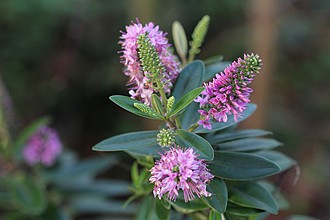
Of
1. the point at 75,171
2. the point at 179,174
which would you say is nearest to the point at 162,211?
the point at 179,174

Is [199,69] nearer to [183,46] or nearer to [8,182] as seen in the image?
[183,46]

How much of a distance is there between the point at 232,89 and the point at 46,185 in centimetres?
98

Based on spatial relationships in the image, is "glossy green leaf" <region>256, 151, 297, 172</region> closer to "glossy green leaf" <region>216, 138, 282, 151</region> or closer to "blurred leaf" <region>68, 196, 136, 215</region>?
"glossy green leaf" <region>216, 138, 282, 151</region>

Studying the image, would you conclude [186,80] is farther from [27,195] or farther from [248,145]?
[27,195]

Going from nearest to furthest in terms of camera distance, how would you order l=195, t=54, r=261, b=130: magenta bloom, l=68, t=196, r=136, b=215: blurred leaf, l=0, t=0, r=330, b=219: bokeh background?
1. l=195, t=54, r=261, b=130: magenta bloom
2. l=68, t=196, r=136, b=215: blurred leaf
3. l=0, t=0, r=330, b=219: bokeh background

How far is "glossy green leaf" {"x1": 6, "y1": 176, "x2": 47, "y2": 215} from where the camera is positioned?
1.26 metres

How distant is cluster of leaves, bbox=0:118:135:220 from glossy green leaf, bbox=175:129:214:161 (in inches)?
23.5

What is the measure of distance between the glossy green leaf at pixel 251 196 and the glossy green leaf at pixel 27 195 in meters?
0.68

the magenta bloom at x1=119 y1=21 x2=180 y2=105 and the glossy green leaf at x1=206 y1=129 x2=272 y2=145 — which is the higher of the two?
the magenta bloom at x1=119 y1=21 x2=180 y2=105

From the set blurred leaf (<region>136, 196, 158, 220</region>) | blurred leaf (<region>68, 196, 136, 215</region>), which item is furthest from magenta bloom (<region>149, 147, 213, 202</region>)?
blurred leaf (<region>68, 196, 136, 215</region>)

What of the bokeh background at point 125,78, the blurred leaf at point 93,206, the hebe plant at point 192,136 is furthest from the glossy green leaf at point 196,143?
the bokeh background at point 125,78

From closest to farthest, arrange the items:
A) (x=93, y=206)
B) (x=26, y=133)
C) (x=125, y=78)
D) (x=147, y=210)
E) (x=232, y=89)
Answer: (x=232, y=89), (x=147, y=210), (x=26, y=133), (x=93, y=206), (x=125, y=78)

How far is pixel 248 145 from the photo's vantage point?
31.5 inches

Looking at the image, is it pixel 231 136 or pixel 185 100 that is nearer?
pixel 185 100
